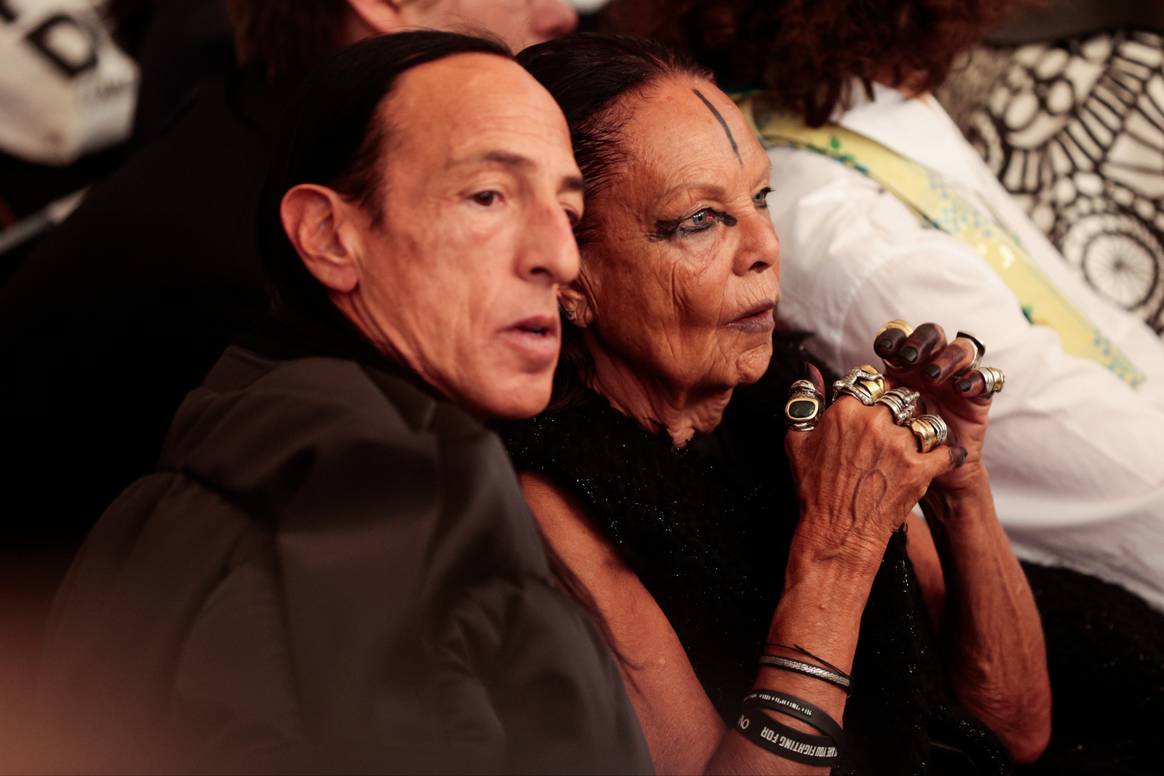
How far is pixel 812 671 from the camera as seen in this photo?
38.3 inches

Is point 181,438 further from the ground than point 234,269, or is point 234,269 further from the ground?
point 181,438

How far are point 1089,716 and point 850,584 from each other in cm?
60

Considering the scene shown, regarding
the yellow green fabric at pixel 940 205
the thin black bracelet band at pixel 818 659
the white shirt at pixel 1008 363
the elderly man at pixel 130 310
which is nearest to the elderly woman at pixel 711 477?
the thin black bracelet band at pixel 818 659

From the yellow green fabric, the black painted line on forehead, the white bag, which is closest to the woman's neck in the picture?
the black painted line on forehead

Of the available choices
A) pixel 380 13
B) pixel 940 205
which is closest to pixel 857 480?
pixel 940 205

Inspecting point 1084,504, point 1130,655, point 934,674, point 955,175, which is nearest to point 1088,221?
point 955,175

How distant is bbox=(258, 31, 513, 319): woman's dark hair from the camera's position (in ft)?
2.70

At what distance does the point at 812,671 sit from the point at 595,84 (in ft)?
1.76

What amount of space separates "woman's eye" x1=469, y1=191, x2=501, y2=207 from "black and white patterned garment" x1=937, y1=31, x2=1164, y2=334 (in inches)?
60.5

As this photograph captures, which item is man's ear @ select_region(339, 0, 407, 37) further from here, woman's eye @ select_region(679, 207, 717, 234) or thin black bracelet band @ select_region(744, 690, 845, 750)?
thin black bracelet band @ select_region(744, 690, 845, 750)

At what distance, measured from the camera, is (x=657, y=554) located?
1049 mm

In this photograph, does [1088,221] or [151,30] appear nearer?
[1088,221]

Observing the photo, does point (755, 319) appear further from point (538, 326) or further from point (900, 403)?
point (538, 326)

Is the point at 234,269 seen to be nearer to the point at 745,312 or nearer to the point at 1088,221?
the point at 745,312
